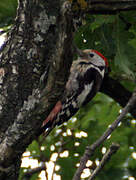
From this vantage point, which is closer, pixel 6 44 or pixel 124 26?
pixel 6 44

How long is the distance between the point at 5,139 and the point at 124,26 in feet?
4.58

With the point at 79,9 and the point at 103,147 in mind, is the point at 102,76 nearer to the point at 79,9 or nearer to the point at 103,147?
the point at 103,147

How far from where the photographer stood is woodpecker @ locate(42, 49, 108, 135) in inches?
172

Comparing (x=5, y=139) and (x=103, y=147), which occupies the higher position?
(x=5, y=139)

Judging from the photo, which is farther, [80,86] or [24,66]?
[80,86]

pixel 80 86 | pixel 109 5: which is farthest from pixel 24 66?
pixel 80 86

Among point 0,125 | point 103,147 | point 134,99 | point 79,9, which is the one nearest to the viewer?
point 134,99

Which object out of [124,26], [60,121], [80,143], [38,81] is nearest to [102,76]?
[60,121]

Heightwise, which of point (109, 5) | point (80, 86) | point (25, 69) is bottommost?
point (80, 86)

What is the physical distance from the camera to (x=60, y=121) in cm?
441

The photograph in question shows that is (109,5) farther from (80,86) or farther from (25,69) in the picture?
(80,86)

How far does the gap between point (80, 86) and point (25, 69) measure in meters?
1.86

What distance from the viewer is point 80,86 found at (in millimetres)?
4641

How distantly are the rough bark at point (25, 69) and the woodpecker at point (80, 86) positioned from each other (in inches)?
55.2
